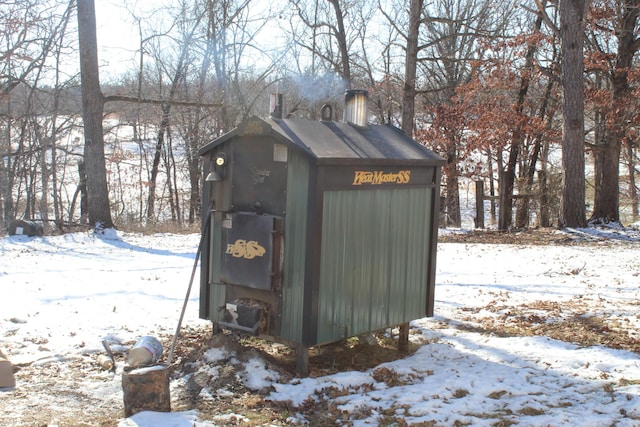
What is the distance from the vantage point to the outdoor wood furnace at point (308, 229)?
468 cm

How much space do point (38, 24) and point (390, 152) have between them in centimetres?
1761

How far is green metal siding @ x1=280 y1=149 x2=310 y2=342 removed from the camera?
15.3 feet

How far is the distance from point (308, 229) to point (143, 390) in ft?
5.07

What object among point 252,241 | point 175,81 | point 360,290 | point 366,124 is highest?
point 175,81

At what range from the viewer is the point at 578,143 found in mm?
12992

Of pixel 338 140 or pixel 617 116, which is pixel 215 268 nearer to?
pixel 338 140

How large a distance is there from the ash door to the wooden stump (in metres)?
1.07

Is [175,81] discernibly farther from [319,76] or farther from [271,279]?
[271,279]

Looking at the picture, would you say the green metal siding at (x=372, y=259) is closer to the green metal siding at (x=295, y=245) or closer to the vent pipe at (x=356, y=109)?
the green metal siding at (x=295, y=245)

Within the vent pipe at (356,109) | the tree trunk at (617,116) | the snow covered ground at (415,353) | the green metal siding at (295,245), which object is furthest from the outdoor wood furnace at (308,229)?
the tree trunk at (617,116)

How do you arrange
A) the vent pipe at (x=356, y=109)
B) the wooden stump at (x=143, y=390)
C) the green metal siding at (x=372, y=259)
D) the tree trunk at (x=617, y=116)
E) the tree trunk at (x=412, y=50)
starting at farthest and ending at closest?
1. the tree trunk at (x=617, y=116)
2. the tree trunk at (x=412, y=50)
3. the vent pipe at (x=356, y=109)
4. the green metal siding at (x=372, y=259)
5. the wooden stump at (x=143, y=390)

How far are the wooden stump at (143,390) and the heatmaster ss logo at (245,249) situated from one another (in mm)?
1147

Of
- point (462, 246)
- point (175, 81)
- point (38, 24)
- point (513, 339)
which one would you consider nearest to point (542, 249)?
point (462, 246)

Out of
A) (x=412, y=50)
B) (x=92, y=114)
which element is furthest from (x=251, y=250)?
(x=412, y=50)
